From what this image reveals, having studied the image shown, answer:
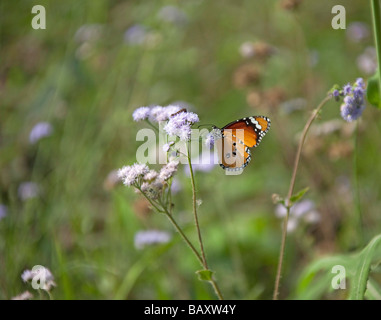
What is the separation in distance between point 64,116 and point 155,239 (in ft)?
5.32

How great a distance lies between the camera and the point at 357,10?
5.31 metres

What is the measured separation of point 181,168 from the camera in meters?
2.78

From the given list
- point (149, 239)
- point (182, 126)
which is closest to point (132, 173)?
point (182, 126)

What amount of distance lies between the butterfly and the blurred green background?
46cm

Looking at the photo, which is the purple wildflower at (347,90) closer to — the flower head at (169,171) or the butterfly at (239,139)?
the butterfly at (239,139)

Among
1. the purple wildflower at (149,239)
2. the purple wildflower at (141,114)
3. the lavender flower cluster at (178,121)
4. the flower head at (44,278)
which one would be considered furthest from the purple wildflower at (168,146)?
the purple wildflower at (149,239)

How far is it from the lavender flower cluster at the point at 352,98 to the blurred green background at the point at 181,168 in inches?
15.2

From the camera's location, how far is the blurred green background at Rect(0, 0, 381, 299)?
9.46 feet

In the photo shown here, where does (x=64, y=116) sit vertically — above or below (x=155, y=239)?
above

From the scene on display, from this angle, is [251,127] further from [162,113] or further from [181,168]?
[181,168]

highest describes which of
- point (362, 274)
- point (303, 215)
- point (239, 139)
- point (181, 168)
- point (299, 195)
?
point (181, 168)

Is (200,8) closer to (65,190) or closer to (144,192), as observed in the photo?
(65,190)
